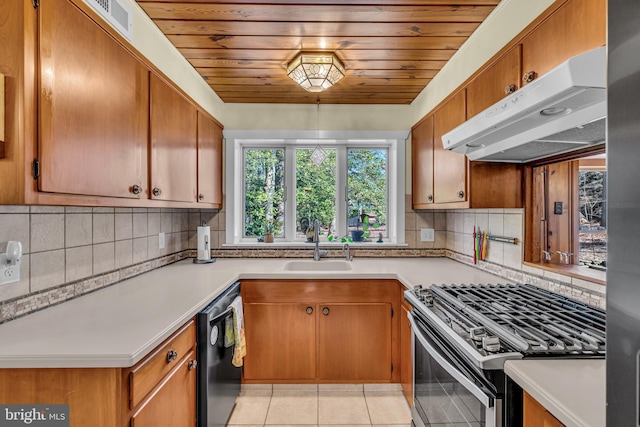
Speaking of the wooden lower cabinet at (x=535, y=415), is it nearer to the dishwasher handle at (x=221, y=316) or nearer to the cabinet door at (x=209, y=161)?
the dishwasher handle at (x=221, y=316)

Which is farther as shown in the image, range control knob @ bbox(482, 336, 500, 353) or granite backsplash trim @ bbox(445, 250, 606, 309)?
granite backsplash trim @ bbox(445, 250, 606, 309)

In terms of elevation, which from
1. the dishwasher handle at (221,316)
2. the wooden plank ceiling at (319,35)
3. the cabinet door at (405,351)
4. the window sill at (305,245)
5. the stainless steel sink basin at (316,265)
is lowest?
the cabinet door at (405,351)

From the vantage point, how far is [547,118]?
118 cm

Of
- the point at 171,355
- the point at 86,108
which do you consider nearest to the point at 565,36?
the point at 86,108

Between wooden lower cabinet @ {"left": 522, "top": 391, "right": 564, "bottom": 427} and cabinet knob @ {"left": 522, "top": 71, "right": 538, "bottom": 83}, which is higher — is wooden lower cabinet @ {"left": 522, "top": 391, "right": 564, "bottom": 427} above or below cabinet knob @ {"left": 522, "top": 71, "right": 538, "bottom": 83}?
below

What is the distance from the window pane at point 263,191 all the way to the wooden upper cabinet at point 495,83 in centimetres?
171

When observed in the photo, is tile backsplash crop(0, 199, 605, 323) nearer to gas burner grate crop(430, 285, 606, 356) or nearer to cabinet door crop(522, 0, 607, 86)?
gas burner grate crop(430, 285, 606, 356)

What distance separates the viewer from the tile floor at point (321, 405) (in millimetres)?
1969

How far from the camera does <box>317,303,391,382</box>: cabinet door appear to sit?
2215 millimetres

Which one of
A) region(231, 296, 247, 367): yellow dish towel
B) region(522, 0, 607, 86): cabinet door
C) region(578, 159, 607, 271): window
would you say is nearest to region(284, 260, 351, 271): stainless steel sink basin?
region(231, 296, 247, 367): yellow dish towel

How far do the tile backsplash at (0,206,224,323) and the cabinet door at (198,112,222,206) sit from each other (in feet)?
1.15

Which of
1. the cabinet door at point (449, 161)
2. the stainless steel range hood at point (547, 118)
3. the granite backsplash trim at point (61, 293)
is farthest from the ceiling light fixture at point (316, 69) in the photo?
the granite backsplash trim at point (61, 293)

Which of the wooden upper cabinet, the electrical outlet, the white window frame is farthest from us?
the white window frame

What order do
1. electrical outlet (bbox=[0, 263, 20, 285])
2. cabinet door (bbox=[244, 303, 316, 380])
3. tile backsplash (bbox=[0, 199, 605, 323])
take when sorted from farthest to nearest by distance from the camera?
1. cabinet door (bbox=[244, 303, 316, 380])
2. tile backsplash (bbox=[0, 199, 605, 323])
3. electrical outlet (bbox=[0, 263, 20, 285])
